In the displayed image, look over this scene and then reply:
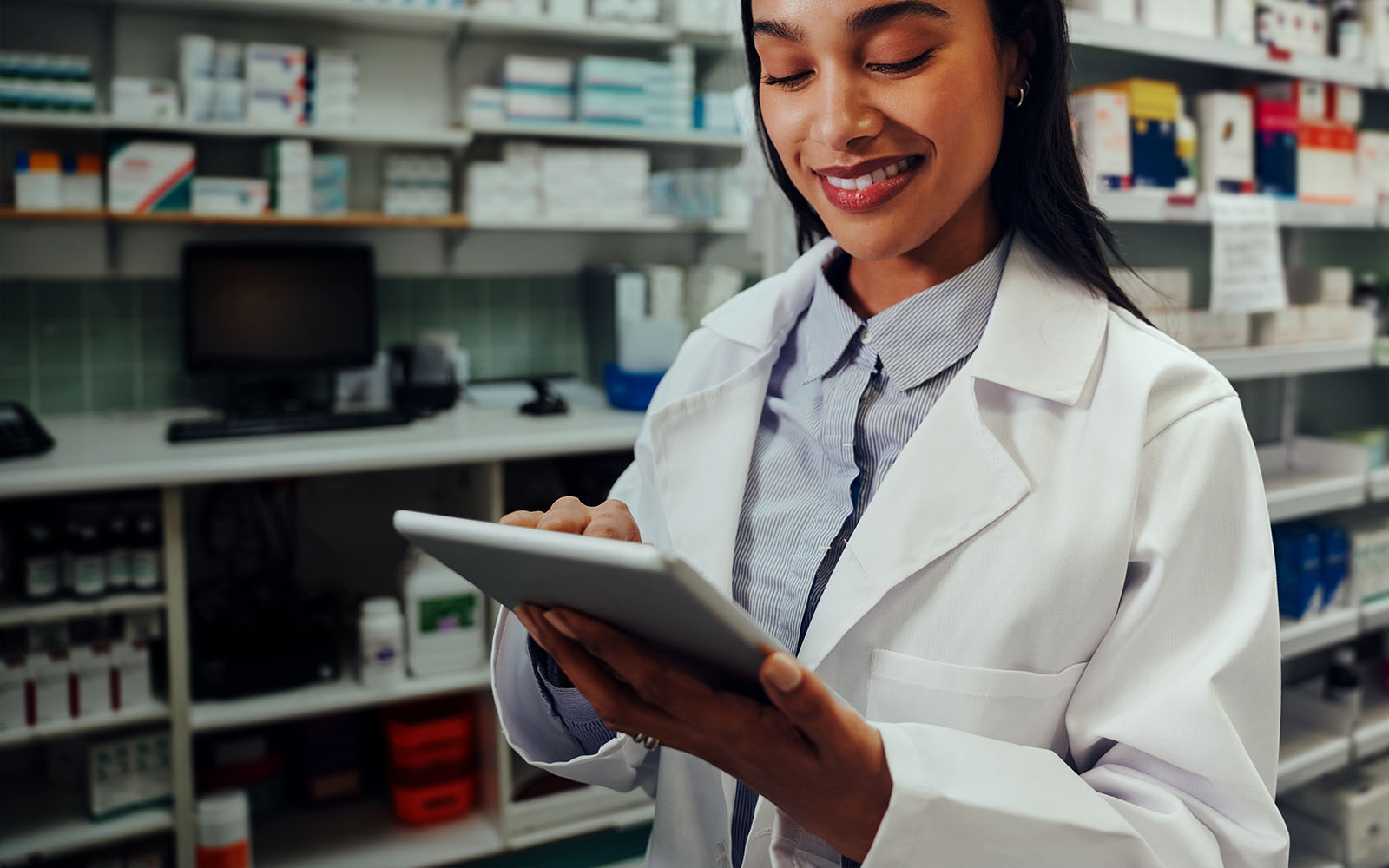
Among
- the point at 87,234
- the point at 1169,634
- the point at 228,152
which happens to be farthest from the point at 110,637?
the point at 1169,634

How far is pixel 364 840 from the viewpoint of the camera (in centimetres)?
265

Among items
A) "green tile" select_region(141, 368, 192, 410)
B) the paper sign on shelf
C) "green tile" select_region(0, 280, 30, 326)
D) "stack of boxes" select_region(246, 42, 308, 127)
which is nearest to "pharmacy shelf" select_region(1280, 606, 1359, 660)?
the paper sign on shelf

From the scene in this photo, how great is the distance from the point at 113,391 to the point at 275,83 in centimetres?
100

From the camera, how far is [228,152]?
9.93 feet

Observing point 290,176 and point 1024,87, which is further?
point 290,176

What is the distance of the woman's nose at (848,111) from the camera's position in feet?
3.11

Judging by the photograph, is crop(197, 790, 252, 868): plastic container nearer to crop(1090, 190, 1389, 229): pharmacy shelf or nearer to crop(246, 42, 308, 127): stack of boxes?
crop(246, 42, 308, 127): stack of boxes

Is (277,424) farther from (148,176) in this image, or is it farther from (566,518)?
(566,518)

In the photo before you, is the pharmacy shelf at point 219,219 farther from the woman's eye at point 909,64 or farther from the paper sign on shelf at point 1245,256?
the woman's eye at point 909,64

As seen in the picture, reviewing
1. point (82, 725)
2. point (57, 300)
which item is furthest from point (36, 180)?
point (82, 725)

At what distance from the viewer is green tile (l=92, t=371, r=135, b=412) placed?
9.66 ft

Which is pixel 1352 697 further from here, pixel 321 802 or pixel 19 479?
pixel 19 479

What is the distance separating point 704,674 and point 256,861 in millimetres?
2248

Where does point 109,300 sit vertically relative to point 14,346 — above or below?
above
